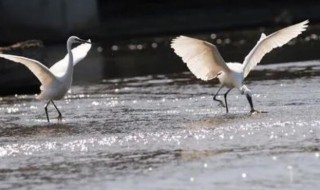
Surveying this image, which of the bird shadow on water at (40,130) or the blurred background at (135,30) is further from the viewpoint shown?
the blurred background at (135,30)

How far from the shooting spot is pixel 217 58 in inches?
725

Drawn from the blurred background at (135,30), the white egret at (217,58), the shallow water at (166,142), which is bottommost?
the shallow water at (166,142)

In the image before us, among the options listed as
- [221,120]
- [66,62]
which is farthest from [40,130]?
[66,62]

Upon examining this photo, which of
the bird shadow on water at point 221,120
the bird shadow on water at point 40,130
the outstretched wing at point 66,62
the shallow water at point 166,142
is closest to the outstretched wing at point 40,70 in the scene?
the outstretched wing at point 66,62

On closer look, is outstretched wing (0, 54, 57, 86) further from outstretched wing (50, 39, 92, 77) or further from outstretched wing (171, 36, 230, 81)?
outstretched wing (171, 36, 230, 81)

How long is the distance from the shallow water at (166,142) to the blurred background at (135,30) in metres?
5.47

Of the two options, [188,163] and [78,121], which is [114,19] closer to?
[78,121]

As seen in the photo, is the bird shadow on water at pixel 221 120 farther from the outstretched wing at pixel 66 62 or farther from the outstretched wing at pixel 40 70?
the outstretched wing at pixel 66 62

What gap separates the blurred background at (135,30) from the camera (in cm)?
2848

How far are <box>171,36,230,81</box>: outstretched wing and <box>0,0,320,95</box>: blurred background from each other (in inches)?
236

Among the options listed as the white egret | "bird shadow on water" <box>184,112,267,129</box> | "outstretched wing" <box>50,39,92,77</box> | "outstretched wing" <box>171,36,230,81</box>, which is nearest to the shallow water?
"bird shadow on water" <box>184,112,267,129</box>

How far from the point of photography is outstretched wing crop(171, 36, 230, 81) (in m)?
18.0

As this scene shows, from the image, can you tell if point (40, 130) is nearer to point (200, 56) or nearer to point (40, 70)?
point (40, 70)

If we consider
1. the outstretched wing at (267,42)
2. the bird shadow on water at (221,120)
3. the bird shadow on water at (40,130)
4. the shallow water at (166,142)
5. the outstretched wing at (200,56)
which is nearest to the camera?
the shallow water at (166,142)
